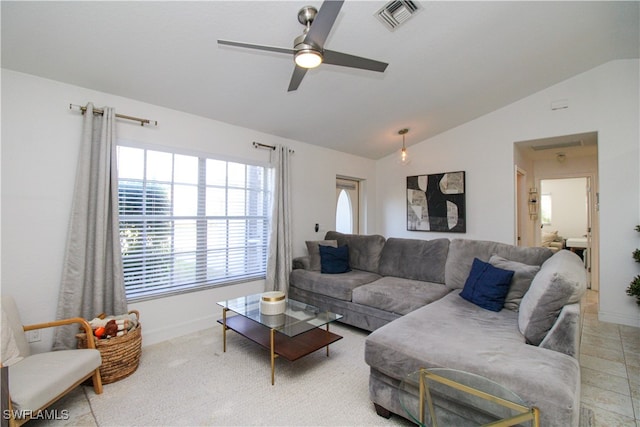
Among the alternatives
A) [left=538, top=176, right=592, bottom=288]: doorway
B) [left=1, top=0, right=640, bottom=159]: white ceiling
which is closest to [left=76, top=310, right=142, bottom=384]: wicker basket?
[left=1, top=0, right=640, bottom=159]: white ceiling

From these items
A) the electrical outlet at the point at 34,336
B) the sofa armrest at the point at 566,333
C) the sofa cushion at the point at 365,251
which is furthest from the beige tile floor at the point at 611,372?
the electrical outlet at the point at 34,336

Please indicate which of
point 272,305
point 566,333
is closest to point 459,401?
point 566,333

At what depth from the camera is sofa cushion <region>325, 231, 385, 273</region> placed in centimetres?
397

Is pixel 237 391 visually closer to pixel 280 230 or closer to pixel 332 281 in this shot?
pixel 332 281

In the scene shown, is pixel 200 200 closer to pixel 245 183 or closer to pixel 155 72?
pixel 245 183

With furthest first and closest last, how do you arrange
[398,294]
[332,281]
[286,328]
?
[332,281] → [398,294] → [286,328]

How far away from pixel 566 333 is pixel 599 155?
3209 millimetres

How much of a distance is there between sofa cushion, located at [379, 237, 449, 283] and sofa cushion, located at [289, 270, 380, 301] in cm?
26

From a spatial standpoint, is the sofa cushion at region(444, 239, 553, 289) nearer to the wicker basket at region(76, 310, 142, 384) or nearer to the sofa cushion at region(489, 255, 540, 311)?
the sofa cushion at region(489, 255, 540, 311)

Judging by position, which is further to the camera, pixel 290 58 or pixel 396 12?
Answer: pixel 290 58

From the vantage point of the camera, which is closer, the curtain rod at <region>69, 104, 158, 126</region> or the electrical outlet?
the electrical outlet

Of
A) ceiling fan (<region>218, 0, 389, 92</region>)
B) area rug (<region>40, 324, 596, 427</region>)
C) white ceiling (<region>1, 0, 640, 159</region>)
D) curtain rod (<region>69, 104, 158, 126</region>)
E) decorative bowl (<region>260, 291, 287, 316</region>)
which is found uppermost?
white ceiling (<region>1, 0, 640, 159</region>)

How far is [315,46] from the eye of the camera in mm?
1714

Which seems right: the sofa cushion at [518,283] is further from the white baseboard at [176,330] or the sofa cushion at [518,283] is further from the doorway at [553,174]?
the white baseboard at [176,330]
